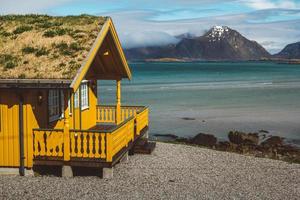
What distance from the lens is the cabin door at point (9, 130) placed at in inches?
604

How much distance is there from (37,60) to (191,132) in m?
20.9

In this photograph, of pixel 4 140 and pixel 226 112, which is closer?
pixel 4 140

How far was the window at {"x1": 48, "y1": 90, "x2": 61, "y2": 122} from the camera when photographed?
16.8 meters

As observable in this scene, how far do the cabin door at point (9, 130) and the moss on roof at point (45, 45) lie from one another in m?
0.97

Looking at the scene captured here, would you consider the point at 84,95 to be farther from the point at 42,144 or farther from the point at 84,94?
the point at 42,144

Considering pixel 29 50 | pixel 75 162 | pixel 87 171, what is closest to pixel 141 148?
pixel 87 171

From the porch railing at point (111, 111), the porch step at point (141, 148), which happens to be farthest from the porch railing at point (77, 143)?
the porch railing at point (111, 111)

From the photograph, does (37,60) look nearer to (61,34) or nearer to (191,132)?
(61,34)

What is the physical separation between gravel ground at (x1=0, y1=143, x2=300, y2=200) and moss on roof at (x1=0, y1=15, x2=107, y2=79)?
3.60 meters

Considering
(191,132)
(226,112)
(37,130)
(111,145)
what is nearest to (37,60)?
(37,130)

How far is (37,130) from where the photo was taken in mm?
15422

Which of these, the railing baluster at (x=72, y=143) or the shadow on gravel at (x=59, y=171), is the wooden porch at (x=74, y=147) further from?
the shadow on gravel at (x=59, y=171)

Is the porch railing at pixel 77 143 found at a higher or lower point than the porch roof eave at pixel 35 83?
lower

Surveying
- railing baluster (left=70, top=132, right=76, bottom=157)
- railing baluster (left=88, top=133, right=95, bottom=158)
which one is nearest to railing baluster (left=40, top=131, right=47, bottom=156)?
railing baluster (left=70, top=132, right=76, bottom=157)
